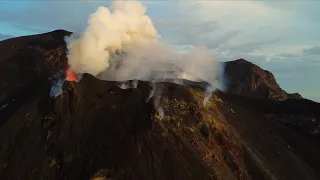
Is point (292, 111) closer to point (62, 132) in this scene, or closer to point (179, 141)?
point (179, 141)

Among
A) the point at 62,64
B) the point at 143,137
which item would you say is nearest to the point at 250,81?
the point at 62,64

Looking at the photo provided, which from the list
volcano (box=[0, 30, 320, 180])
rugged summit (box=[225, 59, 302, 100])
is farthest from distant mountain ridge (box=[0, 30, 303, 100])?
volcano (box=[0, 30, 320, 180])

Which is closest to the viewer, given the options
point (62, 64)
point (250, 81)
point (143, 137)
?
point (143, 137)

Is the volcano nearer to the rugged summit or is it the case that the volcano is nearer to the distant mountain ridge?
the distant mountain ridge

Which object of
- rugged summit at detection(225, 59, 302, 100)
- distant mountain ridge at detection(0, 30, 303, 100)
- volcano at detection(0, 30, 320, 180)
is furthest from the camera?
rugged summit at detection(225, 59, 302, 100)

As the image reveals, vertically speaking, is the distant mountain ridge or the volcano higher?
the distant mountain ridge

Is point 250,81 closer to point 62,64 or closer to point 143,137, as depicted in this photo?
point 62,64
